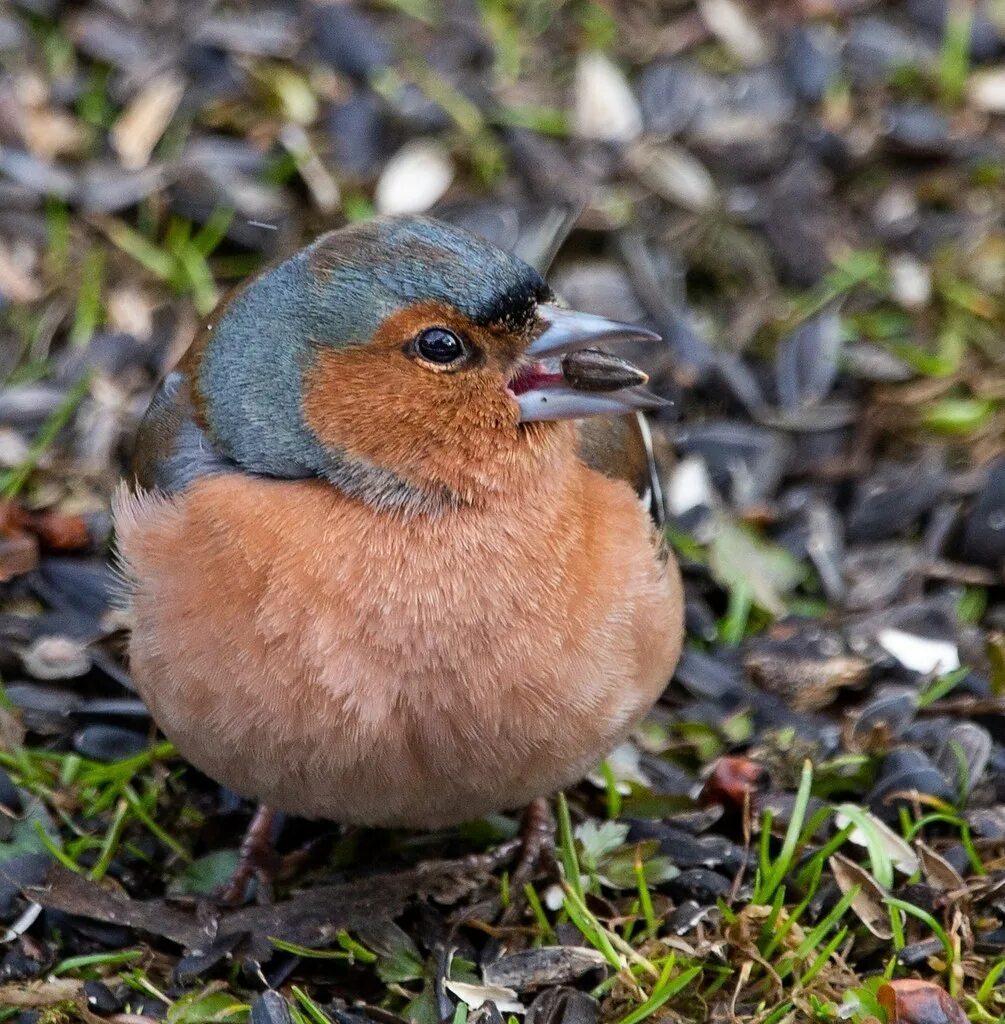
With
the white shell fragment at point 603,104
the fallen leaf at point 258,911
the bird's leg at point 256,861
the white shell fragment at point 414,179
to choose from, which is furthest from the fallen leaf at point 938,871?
the white shell fragment at point 603,104

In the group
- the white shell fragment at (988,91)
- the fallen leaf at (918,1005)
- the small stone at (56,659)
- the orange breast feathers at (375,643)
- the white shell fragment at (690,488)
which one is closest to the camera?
the orange breast feathers at (375,643)

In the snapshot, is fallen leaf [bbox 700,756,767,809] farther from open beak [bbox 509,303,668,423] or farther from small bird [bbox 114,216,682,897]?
open beak [bbox 509,303,668,423]

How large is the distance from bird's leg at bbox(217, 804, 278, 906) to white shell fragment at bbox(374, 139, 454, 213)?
Answer: 2.14m

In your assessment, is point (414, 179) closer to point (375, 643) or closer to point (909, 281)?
point (909, 281)

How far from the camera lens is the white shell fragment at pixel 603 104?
17.2ft

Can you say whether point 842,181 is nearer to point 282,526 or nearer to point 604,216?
point 604,216

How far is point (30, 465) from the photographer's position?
4.32 meters

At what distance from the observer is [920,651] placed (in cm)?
404

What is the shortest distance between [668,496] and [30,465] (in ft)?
5.77

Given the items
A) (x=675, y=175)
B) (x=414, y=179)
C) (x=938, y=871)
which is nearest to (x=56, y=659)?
(x=414, y=179)

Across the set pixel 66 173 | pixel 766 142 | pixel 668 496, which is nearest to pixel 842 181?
pixel 766 142

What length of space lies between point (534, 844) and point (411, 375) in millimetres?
1156

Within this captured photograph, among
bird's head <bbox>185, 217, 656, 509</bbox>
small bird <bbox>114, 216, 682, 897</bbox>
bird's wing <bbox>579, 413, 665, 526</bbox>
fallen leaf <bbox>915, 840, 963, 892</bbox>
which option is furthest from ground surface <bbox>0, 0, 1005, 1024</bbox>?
bird's head <bbox>185, 217, 656, 509</bbox>

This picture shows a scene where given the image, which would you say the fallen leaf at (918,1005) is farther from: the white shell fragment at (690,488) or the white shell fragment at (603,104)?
the white shell fragment at (603,104)
